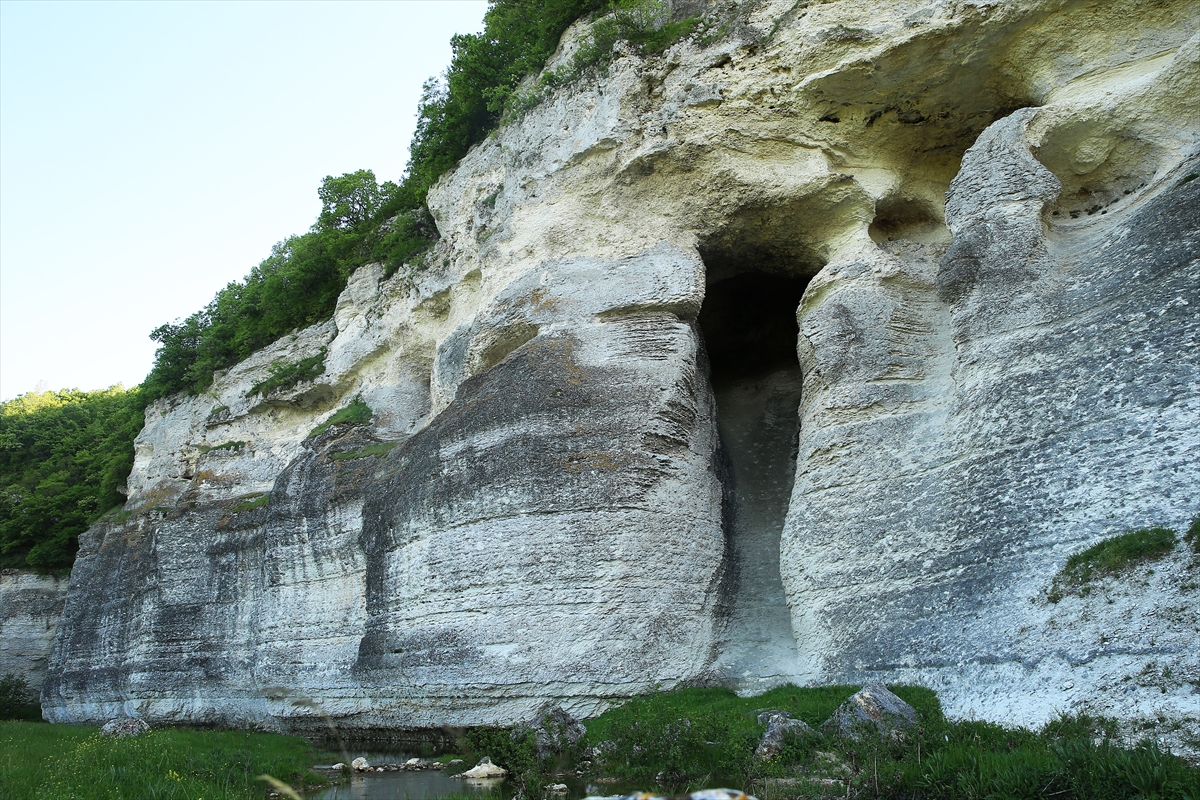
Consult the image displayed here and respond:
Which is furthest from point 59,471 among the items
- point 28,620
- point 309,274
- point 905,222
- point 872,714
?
point 872,714

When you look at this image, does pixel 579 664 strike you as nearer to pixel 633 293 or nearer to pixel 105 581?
pixel 633 293

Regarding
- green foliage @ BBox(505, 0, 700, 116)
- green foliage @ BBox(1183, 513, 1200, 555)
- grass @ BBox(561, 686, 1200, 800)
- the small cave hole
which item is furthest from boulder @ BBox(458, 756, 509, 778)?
green foliage @ BBox(505, 0, 700, 116)

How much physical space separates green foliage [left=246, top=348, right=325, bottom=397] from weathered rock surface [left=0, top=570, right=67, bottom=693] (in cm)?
966

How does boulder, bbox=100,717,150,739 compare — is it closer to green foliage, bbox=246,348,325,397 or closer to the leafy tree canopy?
green foliage, bbox=246,348,325,397

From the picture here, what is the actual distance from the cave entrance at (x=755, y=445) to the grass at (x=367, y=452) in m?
6.65

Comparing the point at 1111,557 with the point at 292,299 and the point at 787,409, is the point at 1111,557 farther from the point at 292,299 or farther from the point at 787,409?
the point at 292,299

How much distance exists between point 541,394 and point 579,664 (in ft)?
13.1

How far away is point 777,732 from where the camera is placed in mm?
8594

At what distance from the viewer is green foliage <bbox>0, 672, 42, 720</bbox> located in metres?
23.7

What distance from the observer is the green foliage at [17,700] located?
2373cm

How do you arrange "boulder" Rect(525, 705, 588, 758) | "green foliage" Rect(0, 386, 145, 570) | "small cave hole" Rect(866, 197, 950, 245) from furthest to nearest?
"green foliage" Rect(0, 386, 145, 570), "small cave hole" Rect(866, 197, 950, 245), "boulder" Rect(525, 705, 588, 758)

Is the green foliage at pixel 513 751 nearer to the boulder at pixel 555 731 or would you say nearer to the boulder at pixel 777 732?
the boulder at pixel 555 731

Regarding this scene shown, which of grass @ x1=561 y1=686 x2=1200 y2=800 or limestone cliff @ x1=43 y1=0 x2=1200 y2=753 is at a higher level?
limestone cliff @ x1=43 y1=0 x2=1200 y2=753

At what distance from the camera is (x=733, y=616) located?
1288 centimetres
